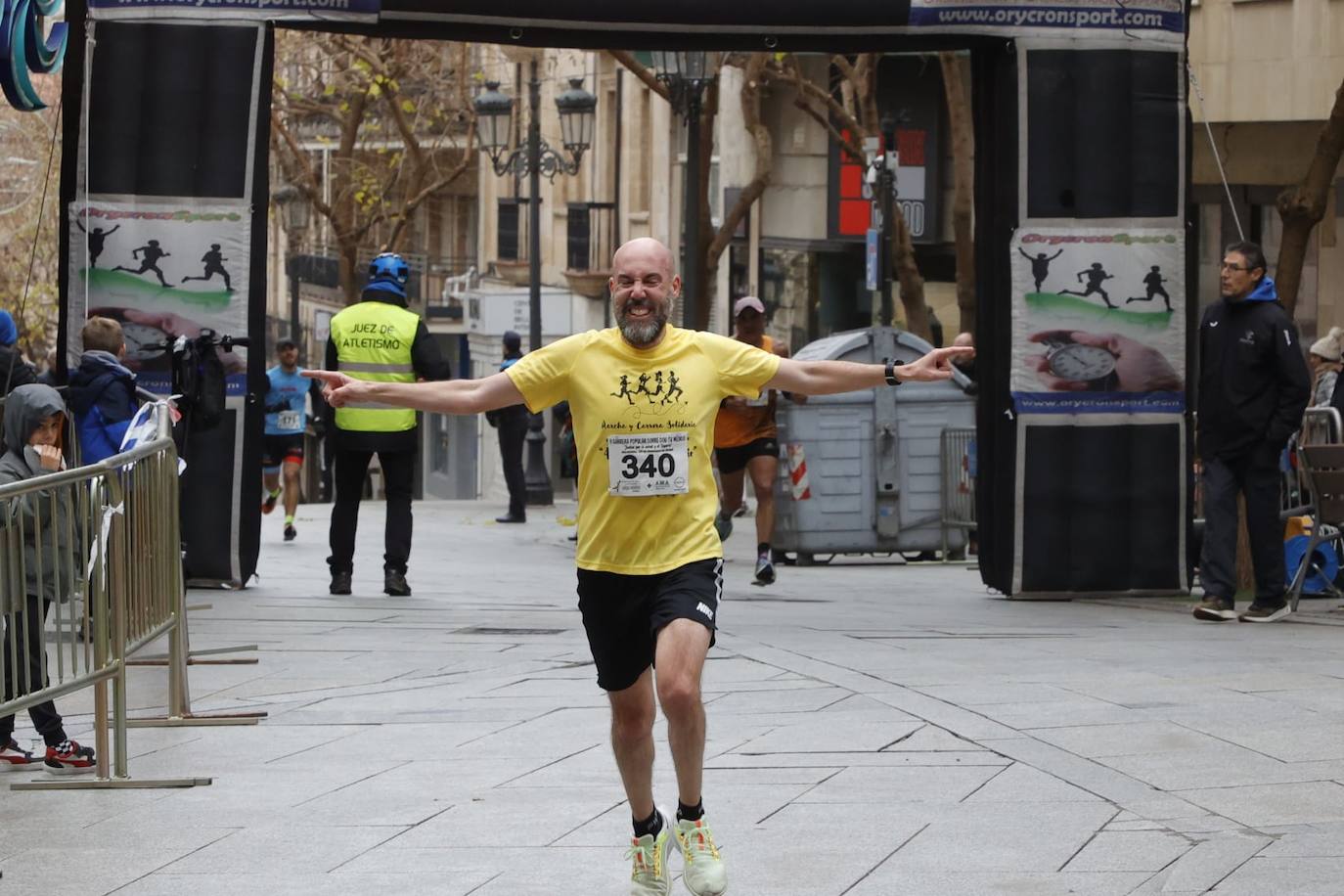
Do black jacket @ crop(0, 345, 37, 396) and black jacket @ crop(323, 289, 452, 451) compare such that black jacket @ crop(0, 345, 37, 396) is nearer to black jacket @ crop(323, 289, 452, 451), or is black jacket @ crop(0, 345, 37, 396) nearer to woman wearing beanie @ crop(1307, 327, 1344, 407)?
black jacket @ crop(323, 289, 452, 451)

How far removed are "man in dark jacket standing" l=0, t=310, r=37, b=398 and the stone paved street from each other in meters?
1.65

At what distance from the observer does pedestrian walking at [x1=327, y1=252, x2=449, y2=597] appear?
13.5 m

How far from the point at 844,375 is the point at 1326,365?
29.8ft

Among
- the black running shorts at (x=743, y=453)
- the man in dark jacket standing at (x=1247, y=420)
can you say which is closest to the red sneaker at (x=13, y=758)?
the man in dark jacket standing at (x=1247, y=420)

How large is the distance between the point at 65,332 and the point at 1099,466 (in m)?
5.88

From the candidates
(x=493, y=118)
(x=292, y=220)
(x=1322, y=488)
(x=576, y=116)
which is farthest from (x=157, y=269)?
(x=292, y=220)

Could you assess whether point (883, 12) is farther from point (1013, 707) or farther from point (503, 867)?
point (503, 867)

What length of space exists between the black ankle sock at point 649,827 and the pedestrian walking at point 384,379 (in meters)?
6.98

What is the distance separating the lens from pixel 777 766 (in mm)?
8055

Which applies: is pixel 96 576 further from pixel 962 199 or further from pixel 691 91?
pixel 962 199

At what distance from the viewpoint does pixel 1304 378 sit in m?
12.1

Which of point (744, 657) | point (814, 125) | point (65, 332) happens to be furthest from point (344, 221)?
point (744, 657)

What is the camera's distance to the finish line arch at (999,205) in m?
13.1

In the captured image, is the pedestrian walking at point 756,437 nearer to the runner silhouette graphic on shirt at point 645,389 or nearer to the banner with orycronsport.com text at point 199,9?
the banner with orycronsport.com text at point 199,9
